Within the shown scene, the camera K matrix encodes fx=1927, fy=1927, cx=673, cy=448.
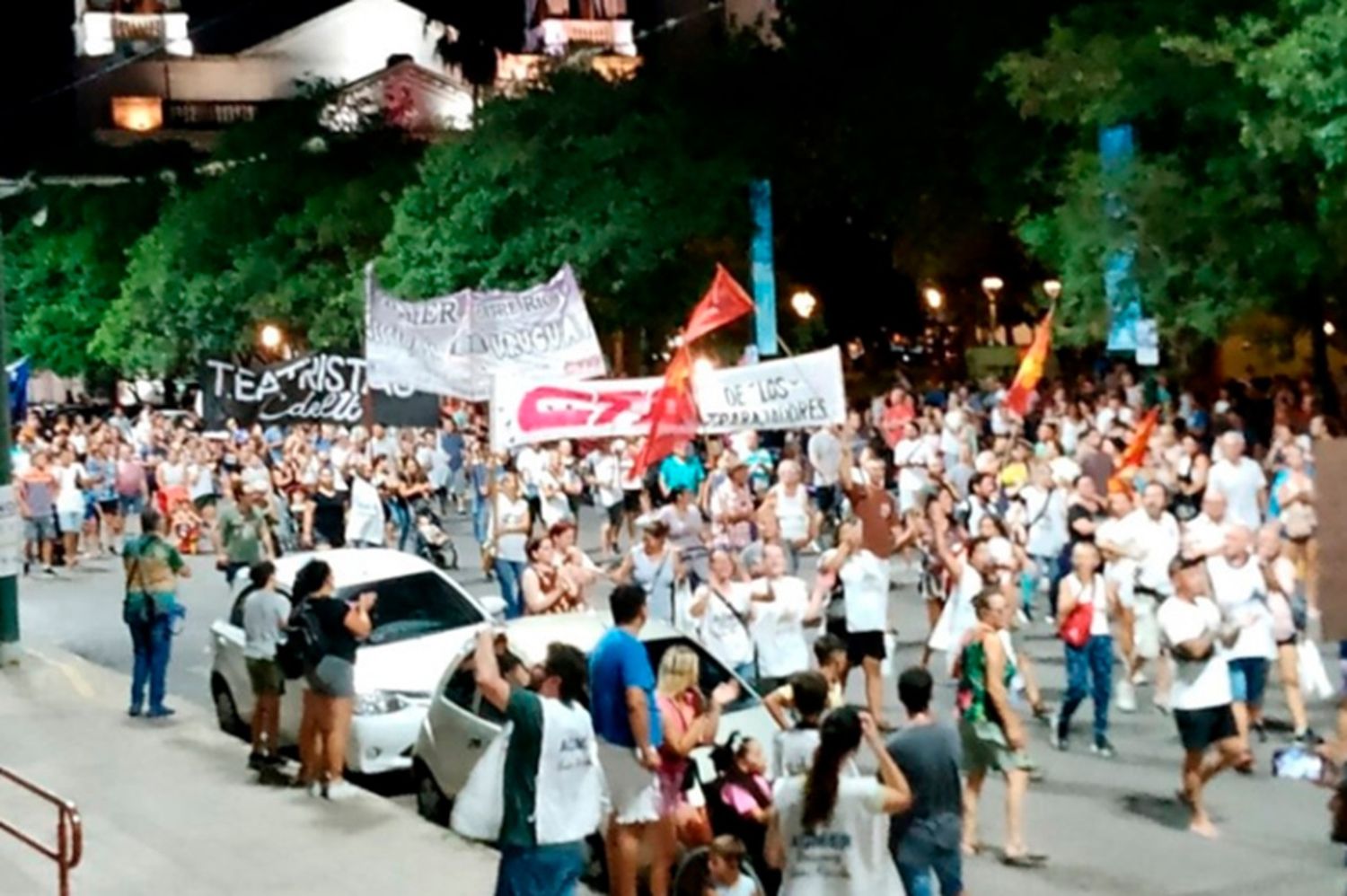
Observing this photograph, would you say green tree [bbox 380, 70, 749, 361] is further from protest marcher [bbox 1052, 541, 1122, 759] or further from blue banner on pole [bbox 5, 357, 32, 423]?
protest marcher [bbox 1052, 541, 1122, 759]

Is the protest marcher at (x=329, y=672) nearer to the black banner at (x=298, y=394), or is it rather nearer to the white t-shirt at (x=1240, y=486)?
the black banner at (x=298, y=394)

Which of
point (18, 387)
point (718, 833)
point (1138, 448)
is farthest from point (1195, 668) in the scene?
point (18, 387)

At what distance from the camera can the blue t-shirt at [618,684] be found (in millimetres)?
8414

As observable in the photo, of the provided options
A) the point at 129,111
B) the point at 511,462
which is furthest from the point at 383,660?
the point at 129,111

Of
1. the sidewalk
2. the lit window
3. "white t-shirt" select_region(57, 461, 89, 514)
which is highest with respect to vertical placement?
the lit window

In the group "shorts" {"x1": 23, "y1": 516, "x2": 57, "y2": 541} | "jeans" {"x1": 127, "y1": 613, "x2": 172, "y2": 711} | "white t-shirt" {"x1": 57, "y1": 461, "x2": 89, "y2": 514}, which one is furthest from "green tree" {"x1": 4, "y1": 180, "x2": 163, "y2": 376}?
"jeans" {"x1": 127, "y1": 613, "x2": 172, "y2": 711}

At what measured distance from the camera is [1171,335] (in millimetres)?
24016

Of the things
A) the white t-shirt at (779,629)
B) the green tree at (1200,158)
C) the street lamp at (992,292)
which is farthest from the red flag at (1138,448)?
the street lamp at (992,292)

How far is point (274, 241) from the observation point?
4941 cm

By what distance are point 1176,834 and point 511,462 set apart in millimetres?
12112

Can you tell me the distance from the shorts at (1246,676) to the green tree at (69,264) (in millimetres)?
54646

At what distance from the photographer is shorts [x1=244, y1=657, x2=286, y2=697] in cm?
1252

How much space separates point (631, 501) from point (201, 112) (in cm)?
7867

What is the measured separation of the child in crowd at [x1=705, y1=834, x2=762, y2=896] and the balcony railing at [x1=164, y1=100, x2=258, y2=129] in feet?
305
